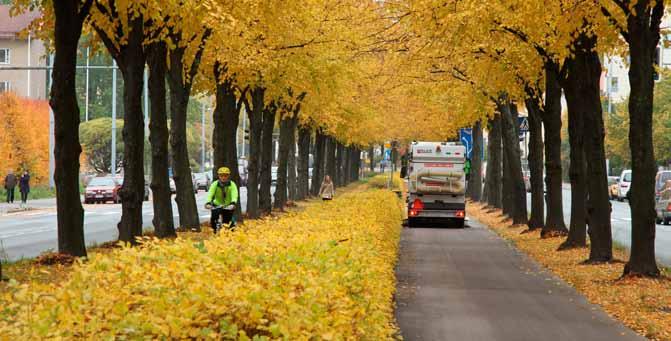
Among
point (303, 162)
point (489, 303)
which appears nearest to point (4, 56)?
point (303, 162)

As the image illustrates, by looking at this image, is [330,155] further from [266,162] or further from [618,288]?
[618,288]

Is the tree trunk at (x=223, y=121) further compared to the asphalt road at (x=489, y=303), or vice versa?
the tree trunk at (x=223, y=121)

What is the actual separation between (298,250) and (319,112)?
4270cm

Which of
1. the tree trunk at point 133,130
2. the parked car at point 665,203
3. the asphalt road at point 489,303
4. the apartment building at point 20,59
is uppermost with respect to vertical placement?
the apartment building at point 20,59

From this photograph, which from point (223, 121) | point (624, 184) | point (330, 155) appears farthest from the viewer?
point (330, 155)

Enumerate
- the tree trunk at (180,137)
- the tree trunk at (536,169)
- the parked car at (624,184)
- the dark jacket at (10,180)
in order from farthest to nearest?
the parked car at (624,184) < the dark jacket at (10,180) < the tree trunk at (536,169) < the tree trunk at (180,137)

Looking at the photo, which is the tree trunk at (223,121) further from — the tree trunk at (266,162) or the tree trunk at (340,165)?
the tree trunk at (340,165)

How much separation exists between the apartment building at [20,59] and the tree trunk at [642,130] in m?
84.0

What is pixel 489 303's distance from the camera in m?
17.0

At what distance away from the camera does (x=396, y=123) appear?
7825cm

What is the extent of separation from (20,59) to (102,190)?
131 ft

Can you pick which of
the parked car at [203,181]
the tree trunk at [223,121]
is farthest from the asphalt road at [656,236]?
the parked car at [203,181]

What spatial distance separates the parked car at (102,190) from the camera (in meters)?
64.4

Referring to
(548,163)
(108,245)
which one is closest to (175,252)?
(108,245)
